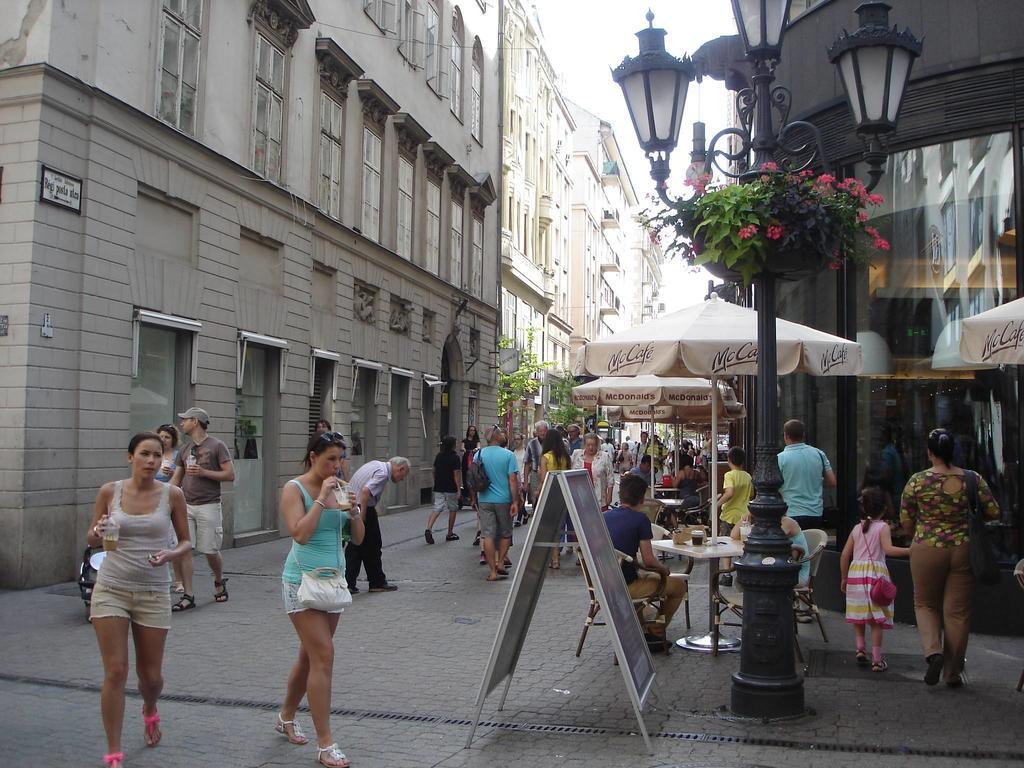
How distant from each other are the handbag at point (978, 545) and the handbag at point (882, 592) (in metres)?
0.74

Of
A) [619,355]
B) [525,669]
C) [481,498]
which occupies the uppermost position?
→ [619,355]

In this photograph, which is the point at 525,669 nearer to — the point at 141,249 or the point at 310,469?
the point at 310,469

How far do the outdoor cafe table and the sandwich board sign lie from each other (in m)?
1.86

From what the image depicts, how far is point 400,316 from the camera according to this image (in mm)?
24109

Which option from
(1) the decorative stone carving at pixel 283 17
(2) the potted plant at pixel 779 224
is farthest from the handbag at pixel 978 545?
(1) the decorative stone carving at pixel 283 17

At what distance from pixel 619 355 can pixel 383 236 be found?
602 inches

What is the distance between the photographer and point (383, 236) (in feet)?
75.8

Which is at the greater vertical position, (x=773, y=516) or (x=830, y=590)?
(x=773, y=516)

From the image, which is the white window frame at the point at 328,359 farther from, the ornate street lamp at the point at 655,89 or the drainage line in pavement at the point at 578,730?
the ornate street lamp at the point at 655,89

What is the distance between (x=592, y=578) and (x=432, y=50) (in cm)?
2348

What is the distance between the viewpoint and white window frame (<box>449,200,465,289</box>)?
93.7 feet

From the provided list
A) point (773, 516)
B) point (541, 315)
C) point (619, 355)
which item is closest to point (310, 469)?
point (773, 516)

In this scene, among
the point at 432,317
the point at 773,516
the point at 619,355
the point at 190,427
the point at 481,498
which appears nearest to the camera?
the point at 773,516

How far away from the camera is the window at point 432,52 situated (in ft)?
86.7
